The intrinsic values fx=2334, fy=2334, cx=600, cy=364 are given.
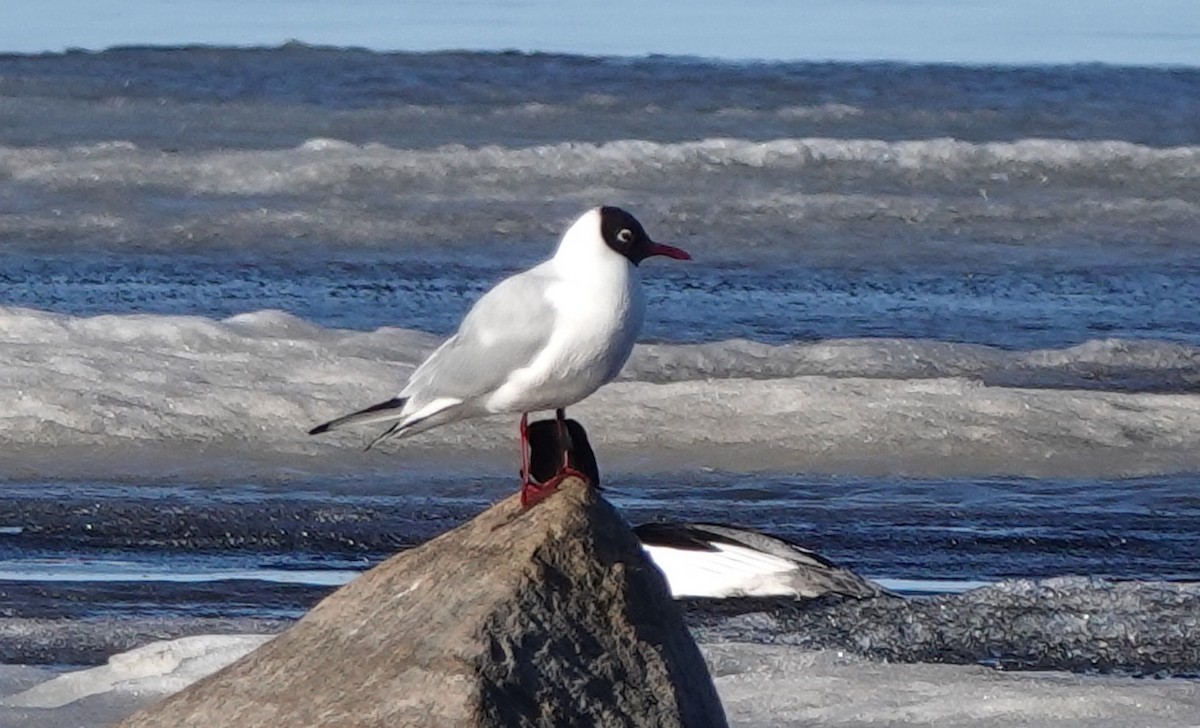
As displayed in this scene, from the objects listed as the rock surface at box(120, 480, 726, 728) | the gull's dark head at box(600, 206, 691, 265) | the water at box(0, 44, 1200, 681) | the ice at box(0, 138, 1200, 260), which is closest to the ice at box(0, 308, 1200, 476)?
the water at box(0, 44, 1200, 681)

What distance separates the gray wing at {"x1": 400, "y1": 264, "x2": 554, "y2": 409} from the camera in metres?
4.45

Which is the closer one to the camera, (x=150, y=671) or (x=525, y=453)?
(x=525, y=453)

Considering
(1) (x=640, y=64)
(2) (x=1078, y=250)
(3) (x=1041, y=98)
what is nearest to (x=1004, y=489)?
(2) (x=1078, y=250)

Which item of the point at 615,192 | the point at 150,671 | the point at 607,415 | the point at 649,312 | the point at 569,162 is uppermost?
the point at 569,162

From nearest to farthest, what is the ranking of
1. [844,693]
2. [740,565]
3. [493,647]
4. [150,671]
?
[493,647]
[844,693]
[150,671]
[740,565]

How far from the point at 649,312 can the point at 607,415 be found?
287 cm

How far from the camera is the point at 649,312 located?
1076 centimetres

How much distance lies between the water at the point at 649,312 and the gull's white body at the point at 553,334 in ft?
4.11

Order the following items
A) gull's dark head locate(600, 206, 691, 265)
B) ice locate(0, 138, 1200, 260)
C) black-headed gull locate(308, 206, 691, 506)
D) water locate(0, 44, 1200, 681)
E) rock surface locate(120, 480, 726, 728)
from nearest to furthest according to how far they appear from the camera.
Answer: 1. rock surface locate(120, 480, 726, 728)
2. black-headed gull locate(308, 206, 691, 506)
3. gull's dark head locate(600, 206, 691, 265)
4. water locate(0, 44, 1200, 681)
5. ice locate(0, 138, 1200, 260)

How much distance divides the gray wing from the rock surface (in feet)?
2.09

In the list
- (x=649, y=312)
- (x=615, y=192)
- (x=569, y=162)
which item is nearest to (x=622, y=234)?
(x=649, y=312)

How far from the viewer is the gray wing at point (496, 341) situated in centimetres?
445

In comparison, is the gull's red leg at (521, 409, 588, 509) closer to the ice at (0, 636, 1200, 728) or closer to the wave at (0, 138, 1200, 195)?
the ice at (0, 636, 1200, 728)

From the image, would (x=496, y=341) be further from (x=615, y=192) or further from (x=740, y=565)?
(x=615, y=192)
